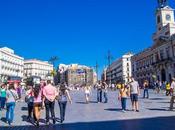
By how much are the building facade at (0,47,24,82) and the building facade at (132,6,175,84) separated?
46.8m

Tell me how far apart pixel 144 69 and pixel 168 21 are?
57.0 feet

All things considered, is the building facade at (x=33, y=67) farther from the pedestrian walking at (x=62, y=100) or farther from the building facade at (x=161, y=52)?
the pedestrian walking at (x=62, y=100)

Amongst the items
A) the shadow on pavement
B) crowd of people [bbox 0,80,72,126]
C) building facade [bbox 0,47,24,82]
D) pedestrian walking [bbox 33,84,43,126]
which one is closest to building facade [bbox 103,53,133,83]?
building facade [bbox 0,47,24,82]

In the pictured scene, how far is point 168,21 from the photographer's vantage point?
8844 cm

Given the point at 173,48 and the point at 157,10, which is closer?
the point at 173,48

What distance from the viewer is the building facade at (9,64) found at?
12568 centimetres

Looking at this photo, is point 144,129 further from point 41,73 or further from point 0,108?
point 41,73

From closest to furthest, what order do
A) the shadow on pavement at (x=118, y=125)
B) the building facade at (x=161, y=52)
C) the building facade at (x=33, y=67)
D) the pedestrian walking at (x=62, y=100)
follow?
1. the shadow on pavement at (x=118, y=125)
2. the pedestrian walking at (x=62, y=100)
3. the building facade at (x=161, y=52)
4. the building facade at (x=33, y=67)

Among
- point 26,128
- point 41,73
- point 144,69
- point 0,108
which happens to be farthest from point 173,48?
point 41,73

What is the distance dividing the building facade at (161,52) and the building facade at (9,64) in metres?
46.8

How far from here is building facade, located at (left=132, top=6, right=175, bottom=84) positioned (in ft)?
263

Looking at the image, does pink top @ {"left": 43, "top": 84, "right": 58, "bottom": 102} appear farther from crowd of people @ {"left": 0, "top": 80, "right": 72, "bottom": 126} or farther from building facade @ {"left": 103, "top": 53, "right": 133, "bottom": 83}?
building facade @ {"left": 103, "top": 53, "right": 133, "bottom": 83}

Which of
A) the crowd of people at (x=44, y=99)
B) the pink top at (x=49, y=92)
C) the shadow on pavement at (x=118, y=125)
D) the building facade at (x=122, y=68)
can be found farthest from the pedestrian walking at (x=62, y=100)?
the building facade at (x=122, y=68)

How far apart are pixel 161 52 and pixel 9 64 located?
6733 centimetres
